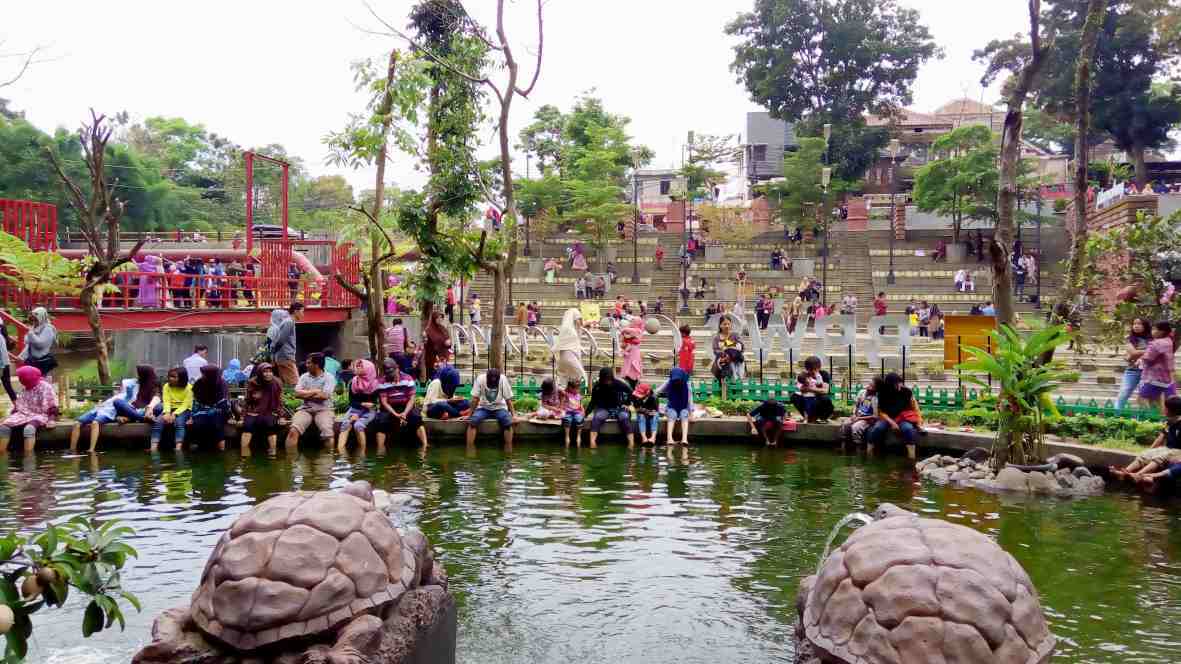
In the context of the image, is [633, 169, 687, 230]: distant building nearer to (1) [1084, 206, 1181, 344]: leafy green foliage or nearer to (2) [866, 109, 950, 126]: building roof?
(2) [866, 109, 950, 126]: building roof

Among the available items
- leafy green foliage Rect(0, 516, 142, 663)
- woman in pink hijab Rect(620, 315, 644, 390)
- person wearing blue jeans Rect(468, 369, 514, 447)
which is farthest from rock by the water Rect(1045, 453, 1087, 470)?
leafy green foliage Rect(0, 516, 142, 663)

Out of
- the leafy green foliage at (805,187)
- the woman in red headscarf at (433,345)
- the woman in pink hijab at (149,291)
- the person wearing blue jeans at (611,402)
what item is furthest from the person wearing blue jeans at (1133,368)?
the leafy green foliage at (805,187)

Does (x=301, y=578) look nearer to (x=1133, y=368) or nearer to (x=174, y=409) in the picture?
(x=174, y=409)

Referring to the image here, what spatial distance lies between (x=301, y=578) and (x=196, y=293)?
1765 cm

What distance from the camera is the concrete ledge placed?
496 inches

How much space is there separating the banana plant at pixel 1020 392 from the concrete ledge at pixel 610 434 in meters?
1.31

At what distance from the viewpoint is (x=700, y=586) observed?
708cm

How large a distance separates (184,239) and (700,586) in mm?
41092

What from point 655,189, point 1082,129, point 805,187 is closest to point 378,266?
point 1082,129

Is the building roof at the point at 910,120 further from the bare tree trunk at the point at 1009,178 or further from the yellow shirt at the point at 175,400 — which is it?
the yellow shirt at the point at 175,400

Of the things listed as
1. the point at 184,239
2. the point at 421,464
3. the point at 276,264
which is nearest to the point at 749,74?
the point at 184,239

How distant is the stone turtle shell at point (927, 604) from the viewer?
410cm

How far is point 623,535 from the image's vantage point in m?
8.50

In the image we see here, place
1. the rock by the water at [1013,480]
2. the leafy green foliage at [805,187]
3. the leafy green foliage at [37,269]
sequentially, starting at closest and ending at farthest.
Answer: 1. the rock by the water at [1013,480]
2. the leafy green foliage at [37,269]
3. the leafy green foliage at [805,187]
